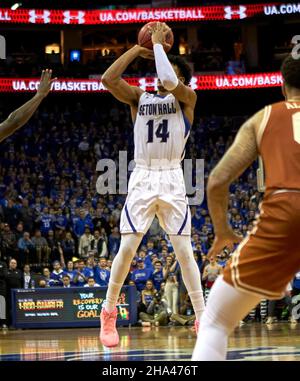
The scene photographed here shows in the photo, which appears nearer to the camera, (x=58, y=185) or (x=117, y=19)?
(x=58, y=185)

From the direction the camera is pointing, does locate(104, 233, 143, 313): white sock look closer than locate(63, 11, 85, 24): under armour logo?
Yes

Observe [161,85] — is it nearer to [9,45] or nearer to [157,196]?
[157,196]

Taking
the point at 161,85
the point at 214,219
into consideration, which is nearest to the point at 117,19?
the point at 161,85

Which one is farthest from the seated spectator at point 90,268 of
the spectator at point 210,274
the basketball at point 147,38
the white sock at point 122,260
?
the basketball at point 147,38

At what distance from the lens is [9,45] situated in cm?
3388

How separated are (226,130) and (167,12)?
208 inches

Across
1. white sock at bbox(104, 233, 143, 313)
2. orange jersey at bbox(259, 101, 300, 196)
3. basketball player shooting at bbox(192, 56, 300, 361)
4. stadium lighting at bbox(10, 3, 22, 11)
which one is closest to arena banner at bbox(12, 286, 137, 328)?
white sock at bbox(104, 233, 143, 313)

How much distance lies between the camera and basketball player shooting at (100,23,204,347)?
7.30 m

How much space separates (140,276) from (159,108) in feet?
33.7

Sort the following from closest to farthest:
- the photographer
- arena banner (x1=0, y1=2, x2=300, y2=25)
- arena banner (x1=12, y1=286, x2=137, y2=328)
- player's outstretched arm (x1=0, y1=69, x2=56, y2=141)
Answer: player's outstretched arm (x1=0, y1=69, x2=56, y2=141) < arena banner (x1=12, y1=286, x2=137, y2=328) < the photographer < arena banner (x1=0, y1=2, x2=300, y2=25)

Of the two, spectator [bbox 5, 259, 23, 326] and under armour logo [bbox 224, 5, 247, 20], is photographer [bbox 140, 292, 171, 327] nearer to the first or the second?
spectator [bbox 5, 259, 23, 326]

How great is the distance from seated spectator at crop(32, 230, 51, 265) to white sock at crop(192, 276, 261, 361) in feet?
47.9

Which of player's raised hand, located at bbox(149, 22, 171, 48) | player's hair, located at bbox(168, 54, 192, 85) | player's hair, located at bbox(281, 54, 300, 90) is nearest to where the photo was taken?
player's hair, located at bbox(281, 54, 300, 90)

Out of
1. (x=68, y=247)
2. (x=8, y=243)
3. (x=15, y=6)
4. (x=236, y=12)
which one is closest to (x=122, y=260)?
(x=8, y=243)
